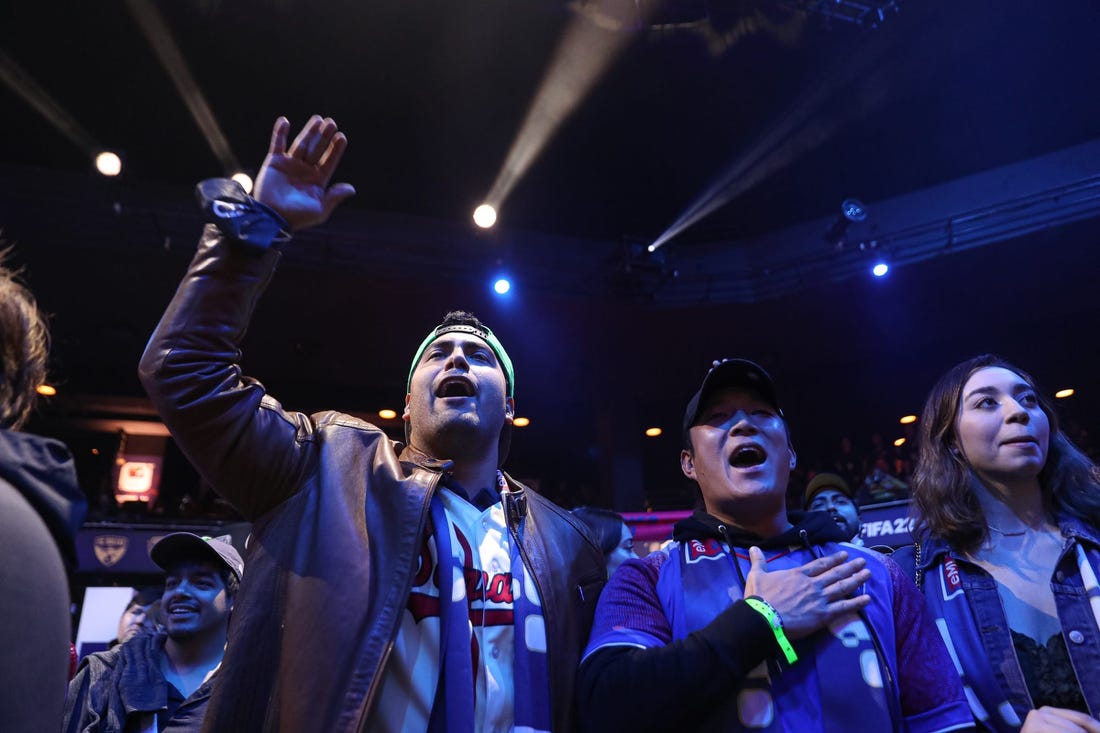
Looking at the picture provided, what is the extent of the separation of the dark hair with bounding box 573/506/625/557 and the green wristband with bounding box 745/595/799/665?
914 millimetres

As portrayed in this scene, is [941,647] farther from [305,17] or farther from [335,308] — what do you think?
[335,308]

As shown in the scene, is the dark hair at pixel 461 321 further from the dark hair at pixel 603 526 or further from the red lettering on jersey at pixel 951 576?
the red lettering on jersey at pixel 951 576

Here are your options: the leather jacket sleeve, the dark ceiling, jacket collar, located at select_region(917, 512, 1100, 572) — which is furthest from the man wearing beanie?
the dark ceiling

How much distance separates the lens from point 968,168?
9.63 metres

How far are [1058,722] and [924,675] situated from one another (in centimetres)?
36

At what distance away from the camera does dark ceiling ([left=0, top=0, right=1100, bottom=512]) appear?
293 inches

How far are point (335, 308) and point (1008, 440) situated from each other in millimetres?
9310

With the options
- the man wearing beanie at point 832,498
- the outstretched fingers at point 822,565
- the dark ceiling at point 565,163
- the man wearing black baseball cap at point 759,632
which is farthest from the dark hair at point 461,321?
the dark ceiling at point 565,163

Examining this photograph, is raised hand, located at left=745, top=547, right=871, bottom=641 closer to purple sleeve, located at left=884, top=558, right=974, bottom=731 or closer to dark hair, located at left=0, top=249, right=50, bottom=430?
purple sleeve, located at left=884, top=558, right=974, bottom=731

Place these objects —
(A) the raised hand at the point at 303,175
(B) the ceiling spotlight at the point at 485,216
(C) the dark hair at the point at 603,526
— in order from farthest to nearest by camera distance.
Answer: (B) the ceiling spotlight at the point at 485,216
(C) the dark hair at the point at 603,526
(A) the raised hand at the point at 303,175

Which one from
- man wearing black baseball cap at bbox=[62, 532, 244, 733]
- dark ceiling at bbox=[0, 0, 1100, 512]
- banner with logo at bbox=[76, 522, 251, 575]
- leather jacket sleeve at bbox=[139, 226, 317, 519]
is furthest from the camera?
banner with logo at bbox=[76, 522, 251, 575]

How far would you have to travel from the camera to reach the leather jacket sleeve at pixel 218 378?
1.54 metres

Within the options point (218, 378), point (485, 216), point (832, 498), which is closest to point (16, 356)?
point (218, 378)

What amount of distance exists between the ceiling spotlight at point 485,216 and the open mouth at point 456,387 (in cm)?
767
